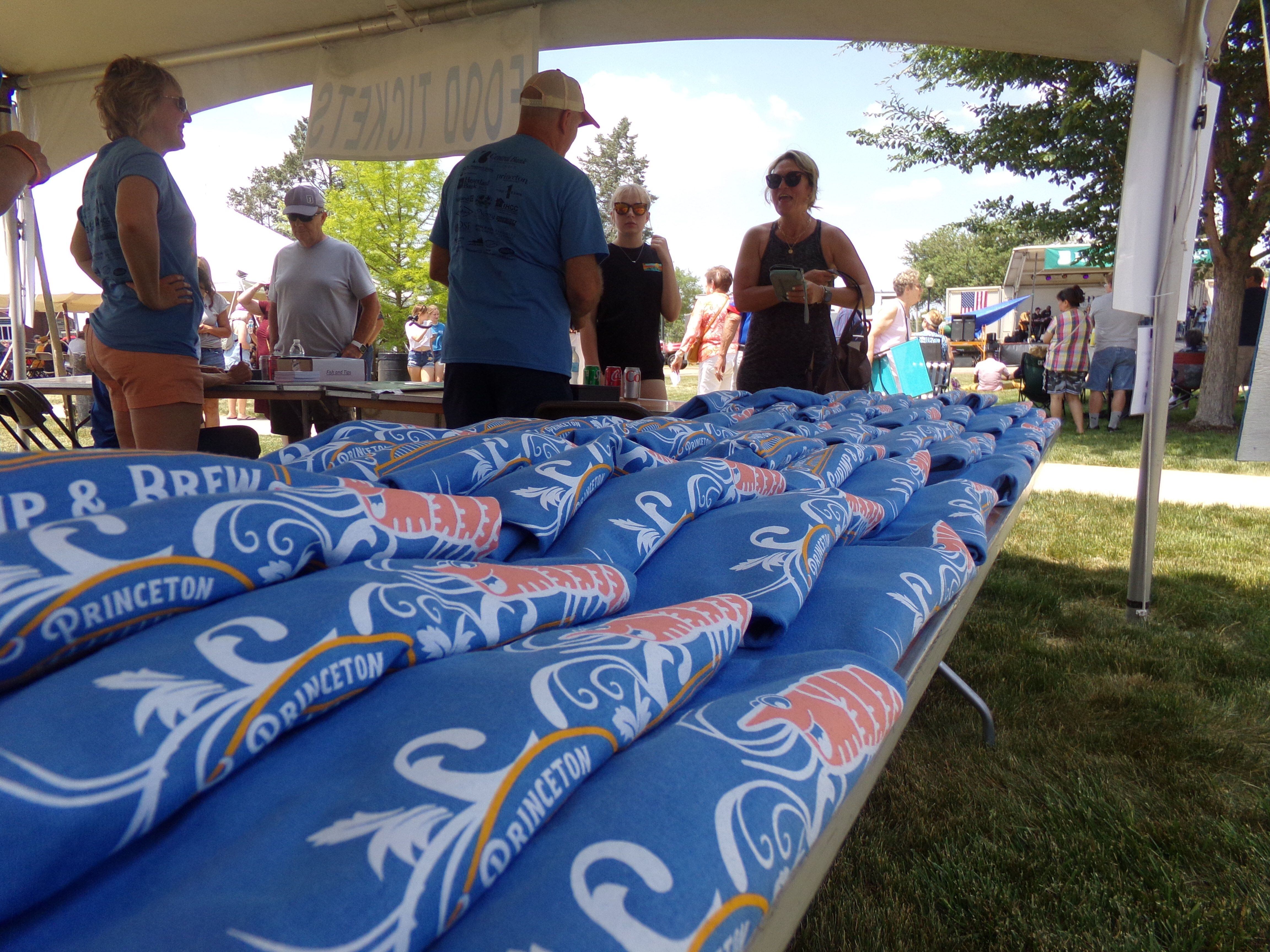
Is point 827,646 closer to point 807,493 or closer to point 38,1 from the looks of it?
point 807,493

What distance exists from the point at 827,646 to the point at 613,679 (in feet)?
1.18

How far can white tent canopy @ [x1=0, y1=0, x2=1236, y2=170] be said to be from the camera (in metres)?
2.72

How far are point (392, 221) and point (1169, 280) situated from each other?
18145 millimetres

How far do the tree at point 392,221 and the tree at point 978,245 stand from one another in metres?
11.6

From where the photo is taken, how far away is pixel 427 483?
1.11 meters

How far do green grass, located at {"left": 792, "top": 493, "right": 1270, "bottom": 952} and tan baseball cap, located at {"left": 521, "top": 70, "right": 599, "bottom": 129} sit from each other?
2.12 m

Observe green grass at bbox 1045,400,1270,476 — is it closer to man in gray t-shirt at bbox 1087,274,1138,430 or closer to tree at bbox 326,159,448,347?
man in gray t-shirt at bbox 1087,274,1138,430

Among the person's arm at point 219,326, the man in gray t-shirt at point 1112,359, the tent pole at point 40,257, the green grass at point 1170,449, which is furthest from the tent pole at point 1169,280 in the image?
the man in gray t-shirt at point 1112,359

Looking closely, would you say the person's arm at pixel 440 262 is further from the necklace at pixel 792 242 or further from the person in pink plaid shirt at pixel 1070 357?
the person in pink plaid shirt at pixel 1070 357

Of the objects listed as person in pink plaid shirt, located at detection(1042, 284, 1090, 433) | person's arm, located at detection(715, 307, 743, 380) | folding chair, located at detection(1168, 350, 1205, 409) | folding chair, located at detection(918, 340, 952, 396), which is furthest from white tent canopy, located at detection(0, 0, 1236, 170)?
folding chair, located at detection(1168, 350, 1205, 409)

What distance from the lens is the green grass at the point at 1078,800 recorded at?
129 cm

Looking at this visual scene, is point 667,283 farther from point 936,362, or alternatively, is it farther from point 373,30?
point 936,362

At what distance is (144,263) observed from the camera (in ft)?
7.96

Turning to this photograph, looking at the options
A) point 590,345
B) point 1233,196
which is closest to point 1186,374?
point 1233,196
